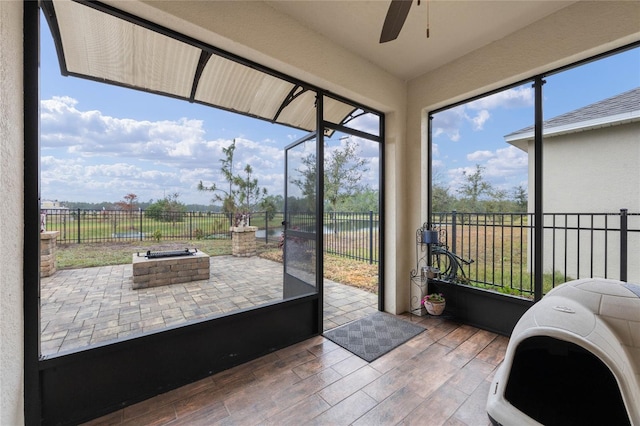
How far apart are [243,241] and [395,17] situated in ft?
11.1

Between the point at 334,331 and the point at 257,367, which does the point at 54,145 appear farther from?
the point at 334,331

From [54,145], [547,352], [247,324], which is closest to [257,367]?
[247,324]

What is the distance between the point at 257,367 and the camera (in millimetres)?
2072

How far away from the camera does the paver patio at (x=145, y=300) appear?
2080 mm

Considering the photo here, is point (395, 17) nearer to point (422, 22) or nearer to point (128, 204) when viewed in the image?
point (422, 22)

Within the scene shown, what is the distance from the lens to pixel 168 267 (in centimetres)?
342

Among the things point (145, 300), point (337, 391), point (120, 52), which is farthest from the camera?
point (145, 300)

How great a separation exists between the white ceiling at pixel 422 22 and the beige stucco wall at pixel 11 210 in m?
1.68

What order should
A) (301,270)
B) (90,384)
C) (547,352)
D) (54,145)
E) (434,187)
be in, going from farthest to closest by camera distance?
(434,187) < (301,270) < (54,145) < (90,384) < (547,352)

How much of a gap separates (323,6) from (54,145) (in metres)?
2.32

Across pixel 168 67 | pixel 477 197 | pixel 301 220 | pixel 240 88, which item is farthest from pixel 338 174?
pixel 168 67

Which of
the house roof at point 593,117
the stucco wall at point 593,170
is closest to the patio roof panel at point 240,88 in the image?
the house roof at point 593,117

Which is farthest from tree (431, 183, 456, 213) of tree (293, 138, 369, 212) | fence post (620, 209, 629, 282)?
fence post (620, 209, 629, 282)

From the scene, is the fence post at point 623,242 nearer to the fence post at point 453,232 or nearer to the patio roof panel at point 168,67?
the fence post at point 453,232
